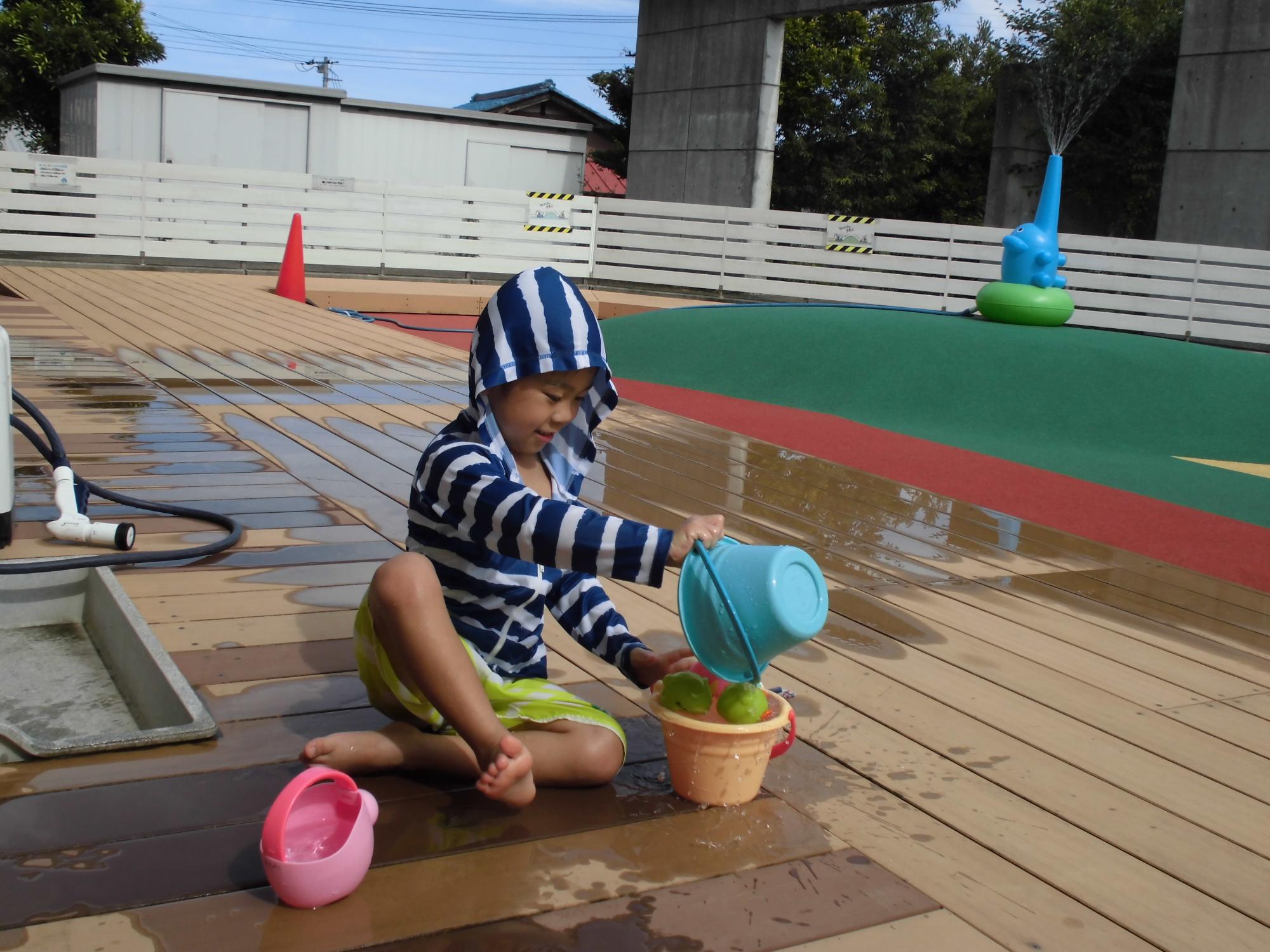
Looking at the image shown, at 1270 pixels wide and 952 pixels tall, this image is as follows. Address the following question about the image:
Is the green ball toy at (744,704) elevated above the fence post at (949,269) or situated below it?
below

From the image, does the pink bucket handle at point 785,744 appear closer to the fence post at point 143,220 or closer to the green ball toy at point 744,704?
the green ball toy at point 744,704

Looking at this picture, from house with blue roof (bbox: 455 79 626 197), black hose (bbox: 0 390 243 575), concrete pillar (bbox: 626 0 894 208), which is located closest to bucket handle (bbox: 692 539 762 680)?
black hose (bbox: 0 390 243 575)

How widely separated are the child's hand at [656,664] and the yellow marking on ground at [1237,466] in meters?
5.28

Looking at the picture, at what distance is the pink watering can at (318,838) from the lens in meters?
1.52

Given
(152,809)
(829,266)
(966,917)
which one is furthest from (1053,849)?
(829,266)

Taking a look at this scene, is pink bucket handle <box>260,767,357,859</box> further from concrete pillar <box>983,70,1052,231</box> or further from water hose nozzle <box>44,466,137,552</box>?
concrete pillar <box>983,70,1052,231</box>

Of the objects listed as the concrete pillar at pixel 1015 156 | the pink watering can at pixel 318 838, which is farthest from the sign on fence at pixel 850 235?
the pink watering can at pixel 318 838

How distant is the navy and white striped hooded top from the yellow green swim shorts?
0.20 ft

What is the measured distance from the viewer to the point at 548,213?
1568 centimetres

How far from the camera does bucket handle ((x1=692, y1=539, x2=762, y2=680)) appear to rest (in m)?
1.72

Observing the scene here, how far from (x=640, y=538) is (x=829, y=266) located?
548 inches

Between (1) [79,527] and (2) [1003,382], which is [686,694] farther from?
(2) [1003,382]

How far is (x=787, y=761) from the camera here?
218cm

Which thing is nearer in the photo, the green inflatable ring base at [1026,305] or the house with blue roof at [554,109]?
the green inflatable ring base at [1026,305]
